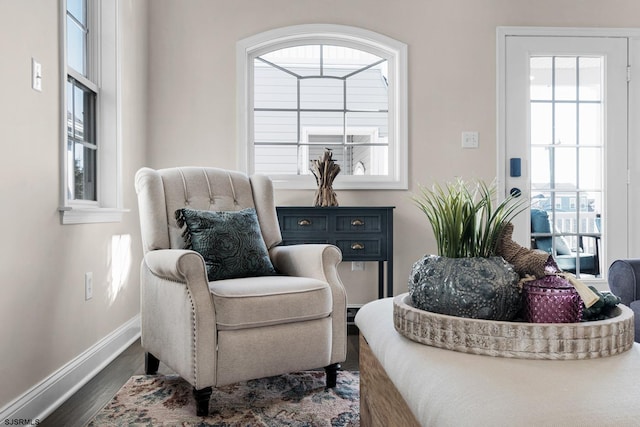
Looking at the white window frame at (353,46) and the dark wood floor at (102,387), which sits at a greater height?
the white window frame at (353,46)

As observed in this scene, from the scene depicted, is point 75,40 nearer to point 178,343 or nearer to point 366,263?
point 178,343

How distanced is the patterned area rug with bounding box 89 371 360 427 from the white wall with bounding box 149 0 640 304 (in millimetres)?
1357

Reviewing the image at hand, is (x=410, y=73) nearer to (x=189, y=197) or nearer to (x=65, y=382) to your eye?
(x=189, y=197)

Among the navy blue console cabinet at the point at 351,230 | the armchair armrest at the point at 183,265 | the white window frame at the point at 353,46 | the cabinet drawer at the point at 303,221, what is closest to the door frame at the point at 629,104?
the white window frame at the point at 353,46

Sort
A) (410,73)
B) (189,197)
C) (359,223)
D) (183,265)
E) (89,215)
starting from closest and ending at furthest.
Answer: (183,265), (89,215), (189,197), (359,223), (410,73)

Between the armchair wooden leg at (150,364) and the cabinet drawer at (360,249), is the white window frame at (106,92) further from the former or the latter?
the cabinet drawer at (360,249)

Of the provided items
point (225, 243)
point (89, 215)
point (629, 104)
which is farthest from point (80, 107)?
point (629, 104)

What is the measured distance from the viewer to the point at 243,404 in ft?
6.18

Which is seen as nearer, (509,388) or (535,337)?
(509,388)

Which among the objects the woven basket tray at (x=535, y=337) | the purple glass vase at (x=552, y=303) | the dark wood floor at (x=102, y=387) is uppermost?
the purple glass vase at (x=552, y=303)

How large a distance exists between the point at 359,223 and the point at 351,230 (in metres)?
0.06

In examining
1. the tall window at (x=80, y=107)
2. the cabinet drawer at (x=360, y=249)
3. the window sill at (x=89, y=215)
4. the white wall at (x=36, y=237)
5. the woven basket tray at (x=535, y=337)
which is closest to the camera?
the woven basket tray at (x=535, y=337)

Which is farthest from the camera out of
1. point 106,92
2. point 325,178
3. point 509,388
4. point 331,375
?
point 325,178

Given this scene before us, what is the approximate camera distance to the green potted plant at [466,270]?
0.94 m
